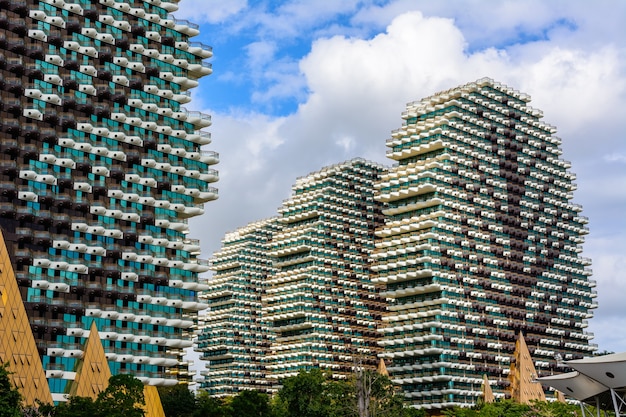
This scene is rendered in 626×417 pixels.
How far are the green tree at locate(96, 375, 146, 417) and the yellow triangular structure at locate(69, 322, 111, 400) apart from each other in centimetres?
1446

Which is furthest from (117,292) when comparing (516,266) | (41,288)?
(516,266)

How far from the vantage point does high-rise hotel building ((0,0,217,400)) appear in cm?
12656

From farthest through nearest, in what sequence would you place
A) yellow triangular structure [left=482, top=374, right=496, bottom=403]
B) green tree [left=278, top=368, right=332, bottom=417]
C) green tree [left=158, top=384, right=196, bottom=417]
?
yellow triangular structure [left=482, top=374, right=496, bottom=403], green tree [left=158, top=384, right=196, bottom=417], green tree [left=278, top=368, right=332, bottom=417]

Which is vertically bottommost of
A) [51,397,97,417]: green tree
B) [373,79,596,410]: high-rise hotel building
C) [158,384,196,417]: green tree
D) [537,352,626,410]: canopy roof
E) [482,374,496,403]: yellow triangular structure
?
[51,397,97,417]: green tree

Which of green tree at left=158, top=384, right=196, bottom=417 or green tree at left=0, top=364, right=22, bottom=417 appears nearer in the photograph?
green tree at left=0, top=364, right=22, bottom=417

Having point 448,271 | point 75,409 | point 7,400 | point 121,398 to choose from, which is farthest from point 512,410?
point 7,400

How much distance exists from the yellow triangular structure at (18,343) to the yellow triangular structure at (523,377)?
101 m

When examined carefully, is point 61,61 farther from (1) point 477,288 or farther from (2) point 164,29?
(1) point 477,288

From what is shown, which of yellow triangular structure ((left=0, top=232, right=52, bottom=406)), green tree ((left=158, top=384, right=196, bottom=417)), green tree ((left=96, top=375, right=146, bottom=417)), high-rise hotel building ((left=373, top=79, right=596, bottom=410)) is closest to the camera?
green tree ((left=96, top=375, right=146, bottom=417))

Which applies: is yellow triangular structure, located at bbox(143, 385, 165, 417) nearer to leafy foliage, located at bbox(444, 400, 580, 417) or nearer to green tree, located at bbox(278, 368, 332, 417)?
green tree, located at bbox(278, 368, 332, 417)

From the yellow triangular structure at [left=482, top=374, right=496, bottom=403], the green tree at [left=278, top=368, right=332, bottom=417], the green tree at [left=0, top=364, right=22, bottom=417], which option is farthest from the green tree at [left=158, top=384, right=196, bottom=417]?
the yellow triangular structure at [left=482, top=374, right=496, bottom=403]

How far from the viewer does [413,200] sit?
193 m

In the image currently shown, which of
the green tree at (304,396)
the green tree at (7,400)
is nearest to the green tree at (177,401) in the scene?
the green tree at (304,396)

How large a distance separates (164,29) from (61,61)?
23.1 metres
